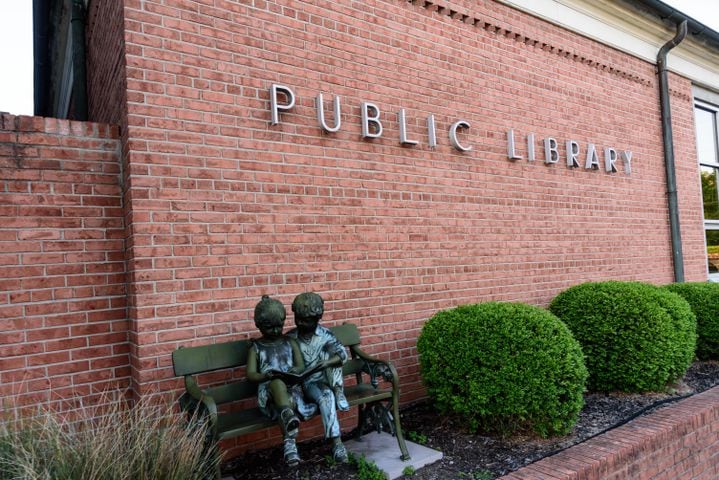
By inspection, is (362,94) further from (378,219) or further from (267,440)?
(267,440)

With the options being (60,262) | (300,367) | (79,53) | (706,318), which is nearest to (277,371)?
(300,367)

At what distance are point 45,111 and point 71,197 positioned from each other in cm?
932

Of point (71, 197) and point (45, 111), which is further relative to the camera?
point (45, 111)

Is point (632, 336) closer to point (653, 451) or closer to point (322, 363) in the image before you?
point (653, 451)

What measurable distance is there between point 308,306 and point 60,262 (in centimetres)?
182

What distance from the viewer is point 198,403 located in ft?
11.1

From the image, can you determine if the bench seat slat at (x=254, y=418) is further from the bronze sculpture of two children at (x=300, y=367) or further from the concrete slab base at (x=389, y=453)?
the concrete slab base at (x=389, y=453)

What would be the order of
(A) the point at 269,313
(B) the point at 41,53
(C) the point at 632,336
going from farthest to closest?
(B) the point at 41,53
(C) the point at 632,336
(A) the point at 269,313

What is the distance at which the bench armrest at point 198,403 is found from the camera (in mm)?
3139

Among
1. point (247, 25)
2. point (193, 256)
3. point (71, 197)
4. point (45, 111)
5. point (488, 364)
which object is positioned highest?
point (45, 111)

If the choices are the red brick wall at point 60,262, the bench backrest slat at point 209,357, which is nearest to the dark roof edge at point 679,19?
the bench backrest slat at point 209,357

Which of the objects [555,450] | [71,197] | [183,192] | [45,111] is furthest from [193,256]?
[45,111]

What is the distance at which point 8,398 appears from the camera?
3.51 m

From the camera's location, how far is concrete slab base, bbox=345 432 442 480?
3.60 meters
